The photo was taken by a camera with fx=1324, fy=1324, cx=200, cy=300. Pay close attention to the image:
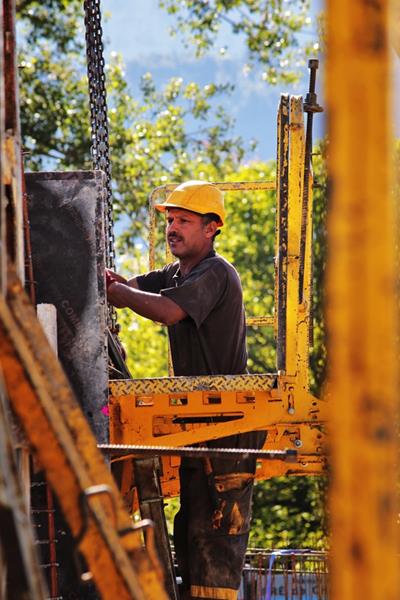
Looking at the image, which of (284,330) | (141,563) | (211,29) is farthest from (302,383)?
(211,29)

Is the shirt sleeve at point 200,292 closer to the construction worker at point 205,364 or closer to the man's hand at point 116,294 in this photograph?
the construction worker at point 205,364

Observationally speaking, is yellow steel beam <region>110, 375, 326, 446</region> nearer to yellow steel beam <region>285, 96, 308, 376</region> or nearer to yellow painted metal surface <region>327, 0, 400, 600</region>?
yellow steel beam <region>285, 96, 308, 376</region>

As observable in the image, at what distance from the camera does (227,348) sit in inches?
269

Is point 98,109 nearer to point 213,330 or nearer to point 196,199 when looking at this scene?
point 196,199

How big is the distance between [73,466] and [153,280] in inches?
153

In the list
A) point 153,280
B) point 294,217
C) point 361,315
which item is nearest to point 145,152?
point 153,280

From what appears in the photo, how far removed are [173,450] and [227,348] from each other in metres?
2.50

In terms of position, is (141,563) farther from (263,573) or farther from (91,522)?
(263,573)

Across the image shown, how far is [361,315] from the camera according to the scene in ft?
8.71

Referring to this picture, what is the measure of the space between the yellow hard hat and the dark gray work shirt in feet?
1.05

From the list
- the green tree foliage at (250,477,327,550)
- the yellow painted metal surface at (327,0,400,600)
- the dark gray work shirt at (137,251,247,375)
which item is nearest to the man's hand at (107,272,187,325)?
the dark gray work shirt at (137,251,247,375)

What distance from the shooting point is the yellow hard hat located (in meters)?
7.08

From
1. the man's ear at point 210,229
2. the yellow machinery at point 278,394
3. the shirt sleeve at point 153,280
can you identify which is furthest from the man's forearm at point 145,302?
the shirt sleeve at point 153,280

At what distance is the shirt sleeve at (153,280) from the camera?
742 centimetres
